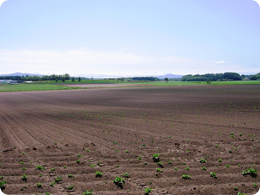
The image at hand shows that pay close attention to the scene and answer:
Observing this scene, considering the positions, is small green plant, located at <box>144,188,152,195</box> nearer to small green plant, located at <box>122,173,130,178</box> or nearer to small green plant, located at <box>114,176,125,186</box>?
small green plant, located at <box>114,176,125,186</box>

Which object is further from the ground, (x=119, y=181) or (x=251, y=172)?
(x=251, y=172)

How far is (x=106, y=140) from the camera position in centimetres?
1148

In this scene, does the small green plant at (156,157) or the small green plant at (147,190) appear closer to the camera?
the small green plant at (147,190)

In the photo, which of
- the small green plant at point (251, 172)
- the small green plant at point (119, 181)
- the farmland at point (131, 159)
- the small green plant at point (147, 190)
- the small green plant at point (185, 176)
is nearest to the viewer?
the small green plant at point (147, 190)

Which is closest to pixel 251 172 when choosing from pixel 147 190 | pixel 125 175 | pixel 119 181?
pixel 147 190

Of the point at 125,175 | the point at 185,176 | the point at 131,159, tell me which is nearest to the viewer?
the point at 185,176

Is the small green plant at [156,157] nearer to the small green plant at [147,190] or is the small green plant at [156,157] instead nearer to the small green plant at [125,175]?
the small green plant at [125,175]

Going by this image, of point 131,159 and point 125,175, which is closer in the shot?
point 125,175

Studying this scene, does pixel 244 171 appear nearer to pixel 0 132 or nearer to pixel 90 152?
pixel 90 152

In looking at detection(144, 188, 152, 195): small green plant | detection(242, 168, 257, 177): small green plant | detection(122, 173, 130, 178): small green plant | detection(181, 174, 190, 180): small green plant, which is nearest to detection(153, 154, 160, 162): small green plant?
detection(181, 174, 190, 180): small green plant

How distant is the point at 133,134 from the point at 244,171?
22.3ft

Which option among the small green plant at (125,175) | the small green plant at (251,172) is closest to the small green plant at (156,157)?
the small green plant at (125,175)

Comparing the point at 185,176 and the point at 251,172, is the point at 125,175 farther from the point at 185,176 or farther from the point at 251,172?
the point at 251,172

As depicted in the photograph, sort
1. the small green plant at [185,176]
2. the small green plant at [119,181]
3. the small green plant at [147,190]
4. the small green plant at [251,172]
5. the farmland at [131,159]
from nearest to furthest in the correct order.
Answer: the small green plant at [147,190] < the farmland at [131,159] < the small green plant at [119,181] < the small green plant at [185,176] < the small green plant at [251,172]
